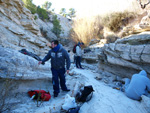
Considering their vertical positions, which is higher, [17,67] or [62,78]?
[17,67]

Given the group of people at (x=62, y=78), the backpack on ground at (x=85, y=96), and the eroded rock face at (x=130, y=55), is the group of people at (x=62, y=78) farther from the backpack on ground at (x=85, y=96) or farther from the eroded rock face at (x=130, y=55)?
the eroded rock face at (x=130, y=55)

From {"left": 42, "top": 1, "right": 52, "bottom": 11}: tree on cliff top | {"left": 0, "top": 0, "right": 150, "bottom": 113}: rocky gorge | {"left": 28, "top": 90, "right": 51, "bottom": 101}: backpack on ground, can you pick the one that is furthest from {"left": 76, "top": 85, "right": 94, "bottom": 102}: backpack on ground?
{"left": 42, "top": 1, "right": 52, "bottom": 11}: tree on cliff top

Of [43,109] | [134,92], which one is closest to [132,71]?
[134,92]

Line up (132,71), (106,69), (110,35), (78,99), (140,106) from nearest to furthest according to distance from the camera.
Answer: (140,106) < (78,99) < (132,71) < (106,69) < (110,35)

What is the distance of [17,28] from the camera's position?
743 cm

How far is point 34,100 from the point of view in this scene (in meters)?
2.61

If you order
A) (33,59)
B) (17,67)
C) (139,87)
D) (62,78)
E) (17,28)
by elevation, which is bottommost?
(139,87)

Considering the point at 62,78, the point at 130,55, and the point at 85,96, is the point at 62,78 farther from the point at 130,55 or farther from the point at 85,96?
the point at 130,55

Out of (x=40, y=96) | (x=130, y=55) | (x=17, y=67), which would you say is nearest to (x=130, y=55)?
(x=130, y=55)

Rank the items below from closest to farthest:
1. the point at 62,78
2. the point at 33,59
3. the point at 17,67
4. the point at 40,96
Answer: the point at 40,96 < the point at 17,67 < the point at 62,78 < the point at 33,59

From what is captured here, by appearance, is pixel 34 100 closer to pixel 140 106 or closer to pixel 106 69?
pixel 140 106

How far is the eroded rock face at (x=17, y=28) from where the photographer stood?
6272mm

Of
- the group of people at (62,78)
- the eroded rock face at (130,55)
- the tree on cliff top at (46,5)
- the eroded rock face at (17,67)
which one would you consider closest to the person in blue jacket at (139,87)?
the group of people at (62,78)

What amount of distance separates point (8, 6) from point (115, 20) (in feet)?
28.4
